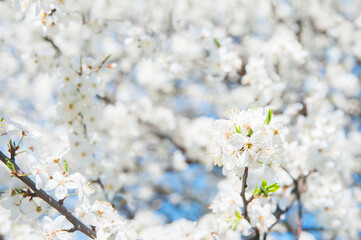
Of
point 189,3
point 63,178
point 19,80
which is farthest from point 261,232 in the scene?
point 19,80

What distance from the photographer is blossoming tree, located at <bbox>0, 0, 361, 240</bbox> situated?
1813 mm

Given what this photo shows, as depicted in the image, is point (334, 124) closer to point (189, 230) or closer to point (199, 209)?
point (189, 230)

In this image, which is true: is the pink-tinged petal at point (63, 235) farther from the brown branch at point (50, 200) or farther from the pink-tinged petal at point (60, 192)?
the pink-tinged petal at point (60, 192)

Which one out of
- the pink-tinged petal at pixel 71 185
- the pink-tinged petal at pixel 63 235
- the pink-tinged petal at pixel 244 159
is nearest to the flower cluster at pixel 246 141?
the pink-tinged petal at pixel 244 159

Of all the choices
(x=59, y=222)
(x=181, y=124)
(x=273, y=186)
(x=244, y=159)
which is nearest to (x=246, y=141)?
(x=244, y=159)

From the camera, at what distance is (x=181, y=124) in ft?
20.7

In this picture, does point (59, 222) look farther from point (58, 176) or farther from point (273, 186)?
point (273, 186)

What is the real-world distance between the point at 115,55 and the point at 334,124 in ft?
14.8

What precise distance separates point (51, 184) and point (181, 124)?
15.0 feet

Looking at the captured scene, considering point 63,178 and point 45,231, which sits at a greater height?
point 63,178

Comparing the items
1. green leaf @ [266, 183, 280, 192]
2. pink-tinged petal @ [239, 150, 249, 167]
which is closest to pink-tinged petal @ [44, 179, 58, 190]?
pink-tinged petal @ [239, 150, 249, 167]

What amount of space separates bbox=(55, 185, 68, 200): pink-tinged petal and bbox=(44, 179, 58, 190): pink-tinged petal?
23 mm

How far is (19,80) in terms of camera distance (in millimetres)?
6703

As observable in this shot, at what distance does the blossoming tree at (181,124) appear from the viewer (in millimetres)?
1813
